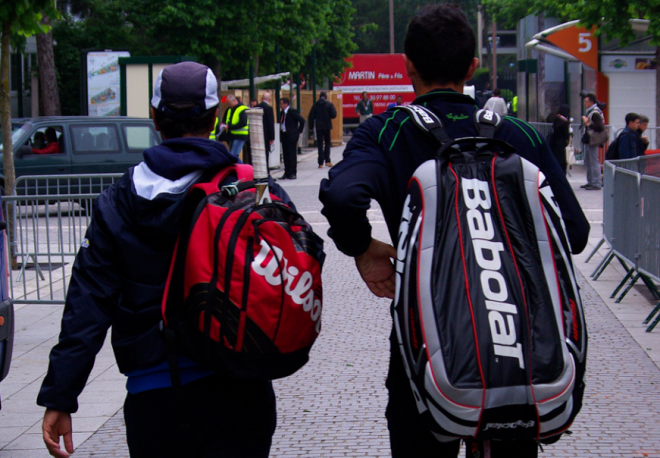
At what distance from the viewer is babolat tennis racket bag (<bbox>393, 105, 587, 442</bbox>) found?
6.27 feet

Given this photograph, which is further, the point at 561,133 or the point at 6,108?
the point at 561,133

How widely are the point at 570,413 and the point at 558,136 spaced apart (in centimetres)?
1534

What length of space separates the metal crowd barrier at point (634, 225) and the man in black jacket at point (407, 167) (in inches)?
199

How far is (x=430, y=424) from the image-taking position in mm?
2033

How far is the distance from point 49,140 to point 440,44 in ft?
44.9

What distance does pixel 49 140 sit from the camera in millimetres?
15016

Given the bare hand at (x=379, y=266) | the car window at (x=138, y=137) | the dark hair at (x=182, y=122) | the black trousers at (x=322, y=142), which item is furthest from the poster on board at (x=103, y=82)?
the bare hand at (x=379, y=266)

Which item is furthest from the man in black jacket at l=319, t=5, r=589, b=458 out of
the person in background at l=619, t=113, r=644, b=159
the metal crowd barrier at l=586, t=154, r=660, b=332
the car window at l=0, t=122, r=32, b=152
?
the car window at l=0, t=122, r=32, b=152

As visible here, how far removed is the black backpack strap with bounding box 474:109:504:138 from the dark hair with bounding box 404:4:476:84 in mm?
149

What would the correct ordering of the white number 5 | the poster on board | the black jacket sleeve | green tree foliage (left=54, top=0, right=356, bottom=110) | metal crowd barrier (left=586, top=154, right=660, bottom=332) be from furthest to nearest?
1. the white number 5
2. the poster on board
3. green tree foliage (left=54, top=0, right=356, bottom=110)
4. metal crowd barrier (left=586, top=154, right=660, bottom=332)
5. the black jacket sleeve

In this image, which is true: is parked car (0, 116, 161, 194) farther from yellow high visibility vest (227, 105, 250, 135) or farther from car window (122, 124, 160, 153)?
yellow high visibility vest (227, 105, 250, 135)

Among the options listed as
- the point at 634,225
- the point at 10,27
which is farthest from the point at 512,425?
the point at 10,27

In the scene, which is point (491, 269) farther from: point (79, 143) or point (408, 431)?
point (79, 143)

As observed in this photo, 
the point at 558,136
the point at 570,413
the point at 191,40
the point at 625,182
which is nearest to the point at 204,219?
the point at 570,413
